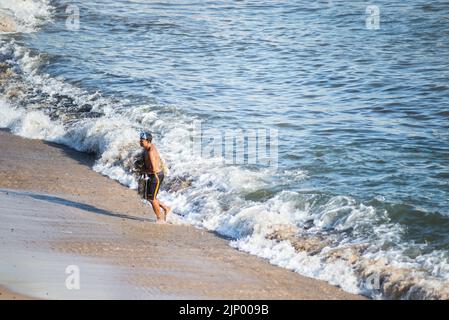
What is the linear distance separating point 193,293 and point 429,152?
642 cm

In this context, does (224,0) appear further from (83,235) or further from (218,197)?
(83,235)

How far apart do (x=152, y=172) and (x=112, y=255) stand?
200 centimetres

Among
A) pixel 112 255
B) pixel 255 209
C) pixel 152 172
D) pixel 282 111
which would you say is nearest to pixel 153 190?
pixel 152 172

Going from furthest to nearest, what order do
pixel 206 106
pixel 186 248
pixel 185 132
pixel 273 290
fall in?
pixel 206 106 → pixel 185 132 → pixel 186 248 → pixel 273 290

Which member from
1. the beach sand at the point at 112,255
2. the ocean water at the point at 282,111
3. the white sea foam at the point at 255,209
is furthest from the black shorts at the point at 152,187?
the ocean water at the point at 282,111

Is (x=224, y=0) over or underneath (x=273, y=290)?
over

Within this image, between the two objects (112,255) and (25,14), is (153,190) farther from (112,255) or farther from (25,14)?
(25,14)

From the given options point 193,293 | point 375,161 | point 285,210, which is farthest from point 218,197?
point 193,293

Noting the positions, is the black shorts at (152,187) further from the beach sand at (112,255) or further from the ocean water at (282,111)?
the ocean water at (282,111)

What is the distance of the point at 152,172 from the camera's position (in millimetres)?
10633

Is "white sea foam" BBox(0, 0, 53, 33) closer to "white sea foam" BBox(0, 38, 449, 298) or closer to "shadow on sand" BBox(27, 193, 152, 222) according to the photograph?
"white sea foam" BBox(0, 38, 449, 298)

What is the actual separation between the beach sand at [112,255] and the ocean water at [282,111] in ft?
1.92

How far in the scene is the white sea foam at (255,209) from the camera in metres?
8.95

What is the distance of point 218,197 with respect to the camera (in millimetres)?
11672
